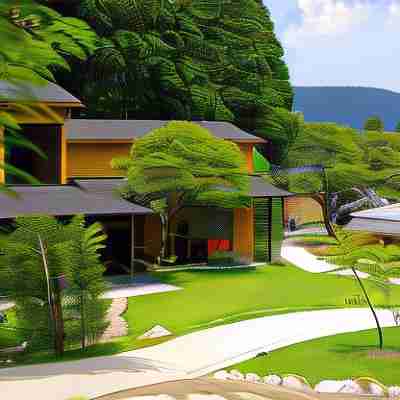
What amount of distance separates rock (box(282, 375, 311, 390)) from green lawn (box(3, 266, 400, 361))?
131 inches

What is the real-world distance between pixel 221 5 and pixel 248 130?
24.5 feet

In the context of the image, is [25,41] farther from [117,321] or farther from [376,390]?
[117,321]

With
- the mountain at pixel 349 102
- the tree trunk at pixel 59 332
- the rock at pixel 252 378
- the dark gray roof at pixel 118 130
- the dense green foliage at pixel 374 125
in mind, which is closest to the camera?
the rock at pixel 252 378

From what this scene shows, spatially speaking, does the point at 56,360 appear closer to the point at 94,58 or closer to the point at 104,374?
the point at 104,374

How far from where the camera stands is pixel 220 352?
13.5m

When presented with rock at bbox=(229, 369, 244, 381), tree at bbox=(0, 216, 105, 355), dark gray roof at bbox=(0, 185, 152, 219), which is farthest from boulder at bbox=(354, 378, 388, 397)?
dark gray roof at bbox=(0, 185, 152, 219)

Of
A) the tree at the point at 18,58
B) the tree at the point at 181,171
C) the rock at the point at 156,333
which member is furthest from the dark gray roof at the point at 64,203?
the tree at the point at 18,58

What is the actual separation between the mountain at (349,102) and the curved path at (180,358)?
129 metres

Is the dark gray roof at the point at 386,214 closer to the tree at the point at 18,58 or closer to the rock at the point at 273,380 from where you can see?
the rock at the point at 273,380

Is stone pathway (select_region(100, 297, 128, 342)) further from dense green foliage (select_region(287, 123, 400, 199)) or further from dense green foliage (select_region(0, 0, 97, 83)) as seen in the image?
dense green foliage (select_region(287, 123, 400, 199))

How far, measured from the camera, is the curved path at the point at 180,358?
11023mm

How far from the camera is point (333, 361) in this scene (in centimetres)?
1265

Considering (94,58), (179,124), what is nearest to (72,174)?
(179,124)

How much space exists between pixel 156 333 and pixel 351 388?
5.31 metres
